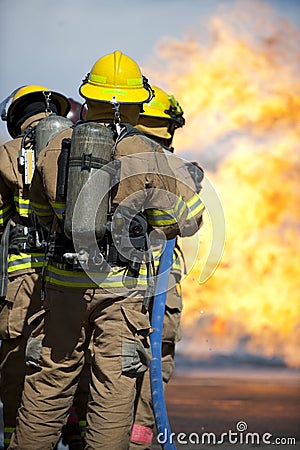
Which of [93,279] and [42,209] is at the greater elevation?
[42,209]

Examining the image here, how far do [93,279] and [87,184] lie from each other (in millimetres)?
444

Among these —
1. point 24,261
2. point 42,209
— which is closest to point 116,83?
point 42,209

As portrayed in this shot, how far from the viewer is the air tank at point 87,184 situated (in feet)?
13.0

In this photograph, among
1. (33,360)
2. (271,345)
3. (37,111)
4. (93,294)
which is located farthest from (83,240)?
(271,345)

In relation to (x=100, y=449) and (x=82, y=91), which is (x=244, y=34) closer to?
(x=82, y=91)

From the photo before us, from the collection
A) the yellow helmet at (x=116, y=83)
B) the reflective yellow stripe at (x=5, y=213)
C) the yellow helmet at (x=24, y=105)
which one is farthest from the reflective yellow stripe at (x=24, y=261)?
the yellow helmet at (x=116, y=83)

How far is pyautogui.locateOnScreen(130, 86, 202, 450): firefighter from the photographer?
5.25 meters

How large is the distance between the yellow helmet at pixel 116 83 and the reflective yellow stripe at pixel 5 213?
2.50 ft

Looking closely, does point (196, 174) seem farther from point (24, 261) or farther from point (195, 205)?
point (24, 261)

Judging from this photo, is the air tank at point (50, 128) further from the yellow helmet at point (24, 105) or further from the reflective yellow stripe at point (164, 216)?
the reflective yellow stripe at point (164, 216)

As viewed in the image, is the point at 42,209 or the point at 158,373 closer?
the point at 42,209

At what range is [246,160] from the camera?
9.96 m

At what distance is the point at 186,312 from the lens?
998cm

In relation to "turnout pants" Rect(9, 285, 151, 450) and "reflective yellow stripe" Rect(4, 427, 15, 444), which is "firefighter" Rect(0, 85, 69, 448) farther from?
"turnout pants" Rect(9, 285, 151, 450)
